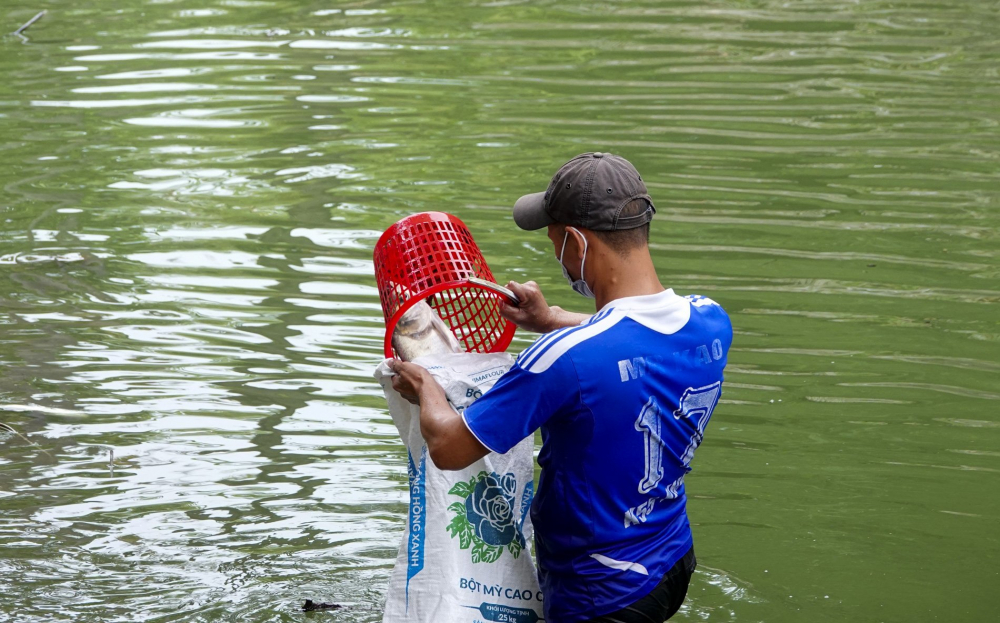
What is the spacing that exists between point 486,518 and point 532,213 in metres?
0.75

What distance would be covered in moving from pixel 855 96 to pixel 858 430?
6186 mm

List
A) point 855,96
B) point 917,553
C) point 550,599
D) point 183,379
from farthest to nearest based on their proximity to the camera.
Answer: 1. point 855,96
2. point 183,379
3. point 917,553
4. point 550,599

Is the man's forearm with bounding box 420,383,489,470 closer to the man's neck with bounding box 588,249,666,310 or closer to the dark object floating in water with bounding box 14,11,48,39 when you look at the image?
the man's neck with bounding box 588,249,666,310

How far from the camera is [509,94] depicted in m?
10.9

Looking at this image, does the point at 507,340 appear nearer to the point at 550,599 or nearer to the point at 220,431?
the point at 550,599

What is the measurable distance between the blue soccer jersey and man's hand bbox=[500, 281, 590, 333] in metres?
0.39

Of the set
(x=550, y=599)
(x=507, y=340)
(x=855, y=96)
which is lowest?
(x=855, y=96)

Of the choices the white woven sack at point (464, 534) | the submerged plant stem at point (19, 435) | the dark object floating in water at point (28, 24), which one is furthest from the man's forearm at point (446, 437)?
the dark object floating in water at point (28, 24)

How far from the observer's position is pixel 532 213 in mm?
2842

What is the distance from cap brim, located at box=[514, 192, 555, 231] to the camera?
2820 millimetres

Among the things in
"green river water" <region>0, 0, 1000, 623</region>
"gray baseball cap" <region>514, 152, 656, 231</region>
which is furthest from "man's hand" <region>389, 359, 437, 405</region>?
"green river water" <region>0, 0, 1000, 623</region>

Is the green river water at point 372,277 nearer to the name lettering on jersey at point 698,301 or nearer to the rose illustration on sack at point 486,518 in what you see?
the rose illustration on sack at point 486,518

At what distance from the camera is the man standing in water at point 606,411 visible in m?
2.55

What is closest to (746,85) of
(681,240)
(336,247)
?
(681,240)
